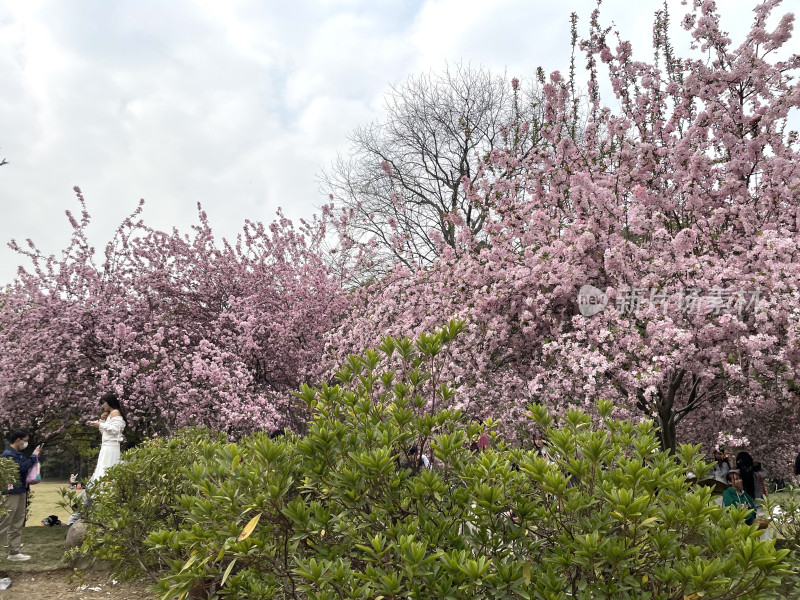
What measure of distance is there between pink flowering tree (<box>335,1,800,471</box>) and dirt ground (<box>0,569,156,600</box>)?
15.9 feet

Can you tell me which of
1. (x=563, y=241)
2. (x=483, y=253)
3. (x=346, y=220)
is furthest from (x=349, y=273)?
(x=563, y=241)

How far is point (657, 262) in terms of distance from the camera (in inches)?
267

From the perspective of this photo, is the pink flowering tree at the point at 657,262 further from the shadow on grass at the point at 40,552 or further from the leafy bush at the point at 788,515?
the shadow on grass at the point at 40,552

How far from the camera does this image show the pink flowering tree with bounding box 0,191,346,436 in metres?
11.5

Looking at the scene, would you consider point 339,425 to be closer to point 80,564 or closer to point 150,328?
point 80,564

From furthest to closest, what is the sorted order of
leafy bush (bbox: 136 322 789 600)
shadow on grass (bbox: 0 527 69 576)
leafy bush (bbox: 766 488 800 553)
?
shadow on grass (bbox: 0 527 69 576)
leafy bush (bbox: 766 488 800 553)
leafy bush (bbox: 136 322 789 600)

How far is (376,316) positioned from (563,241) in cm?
460

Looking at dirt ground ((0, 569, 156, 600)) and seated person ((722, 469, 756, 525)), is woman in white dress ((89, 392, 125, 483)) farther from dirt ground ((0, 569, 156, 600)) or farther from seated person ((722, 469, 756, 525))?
seated person ((722, 469, 756, 525))

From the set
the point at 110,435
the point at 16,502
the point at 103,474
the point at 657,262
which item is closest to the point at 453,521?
the point at 657,262

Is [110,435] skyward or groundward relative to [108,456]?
skyward

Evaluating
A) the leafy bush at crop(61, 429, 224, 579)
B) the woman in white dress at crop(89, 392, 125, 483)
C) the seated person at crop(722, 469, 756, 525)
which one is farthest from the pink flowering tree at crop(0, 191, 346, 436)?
the seated person at crop(722, 469, 756, 525)

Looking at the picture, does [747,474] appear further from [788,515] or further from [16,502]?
[16,502]

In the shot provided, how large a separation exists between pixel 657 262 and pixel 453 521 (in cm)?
529

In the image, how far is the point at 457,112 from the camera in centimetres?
2206
